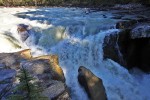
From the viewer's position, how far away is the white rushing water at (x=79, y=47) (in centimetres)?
1117

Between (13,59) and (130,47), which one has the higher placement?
(13,59)

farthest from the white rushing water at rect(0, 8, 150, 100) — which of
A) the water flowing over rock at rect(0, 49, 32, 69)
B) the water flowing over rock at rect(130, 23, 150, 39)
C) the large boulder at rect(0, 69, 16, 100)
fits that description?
the large boulder at rect(0, 69, 16, 100)

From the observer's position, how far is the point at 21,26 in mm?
14484

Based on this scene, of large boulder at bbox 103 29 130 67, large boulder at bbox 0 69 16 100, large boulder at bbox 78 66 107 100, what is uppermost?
large boulder at bbox 0 69 16 100

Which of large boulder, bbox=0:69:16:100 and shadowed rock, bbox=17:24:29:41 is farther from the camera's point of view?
shadowed rock, bbox=17:24:29:41

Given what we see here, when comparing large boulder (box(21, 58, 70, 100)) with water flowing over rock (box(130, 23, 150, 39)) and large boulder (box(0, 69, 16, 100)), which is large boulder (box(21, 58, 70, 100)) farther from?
water flowing over rock (box(130, 23, 150, 39))

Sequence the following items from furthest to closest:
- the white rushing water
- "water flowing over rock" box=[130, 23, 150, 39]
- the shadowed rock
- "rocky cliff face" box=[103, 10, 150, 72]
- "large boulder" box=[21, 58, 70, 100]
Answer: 1. the shadowed rock
2. "rocky cliff face" box=[103, 10, 150, 72]
3. "water flowing over rock" box=[130, 23, 150, 39]
4. the white rushing water
5. "large boulder" box=[21, 58, 70, 100]

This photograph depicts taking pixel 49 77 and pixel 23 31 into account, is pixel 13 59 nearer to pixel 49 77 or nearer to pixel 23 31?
pixel 49 77

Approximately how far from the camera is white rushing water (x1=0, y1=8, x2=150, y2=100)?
11172mm

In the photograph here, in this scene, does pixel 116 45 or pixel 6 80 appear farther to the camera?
pixel 116 45

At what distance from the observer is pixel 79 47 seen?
41.3ft

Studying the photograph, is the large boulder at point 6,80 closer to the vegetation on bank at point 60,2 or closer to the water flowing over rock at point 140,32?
the water flowing over rock at point 140,32

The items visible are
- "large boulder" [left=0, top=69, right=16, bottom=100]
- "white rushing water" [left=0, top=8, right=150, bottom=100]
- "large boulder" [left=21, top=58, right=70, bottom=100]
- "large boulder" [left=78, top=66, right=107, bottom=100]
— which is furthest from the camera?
"white rushing water" [left=0, top=8, right=150, bottom=100]

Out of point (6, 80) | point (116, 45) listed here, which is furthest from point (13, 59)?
point (116, 45)
